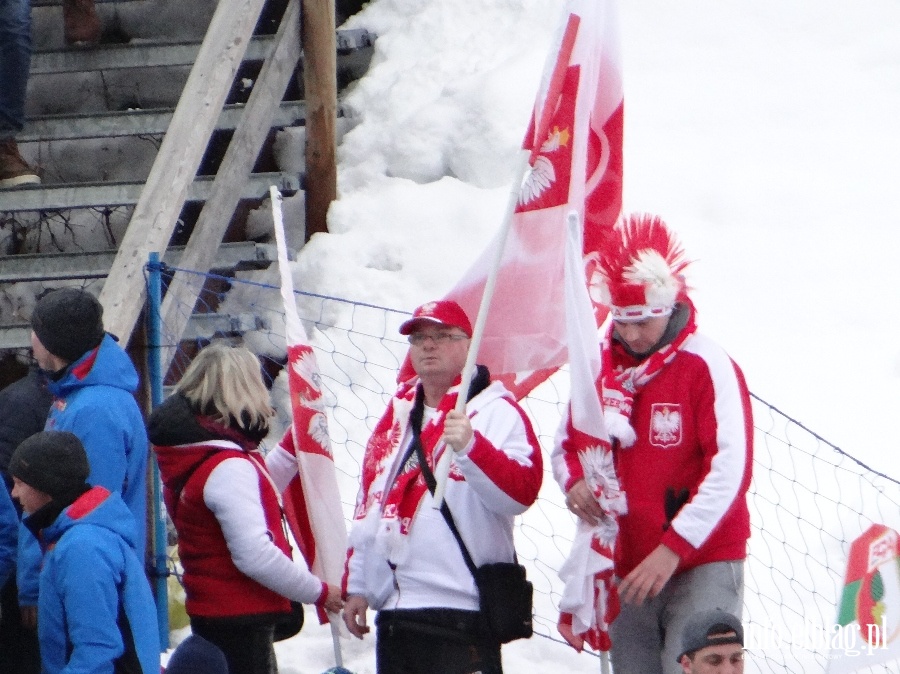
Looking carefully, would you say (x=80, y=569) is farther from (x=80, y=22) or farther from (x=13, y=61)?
(x=80, y=22)

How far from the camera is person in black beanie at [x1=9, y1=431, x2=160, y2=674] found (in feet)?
14.2

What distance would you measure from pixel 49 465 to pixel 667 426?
165cm

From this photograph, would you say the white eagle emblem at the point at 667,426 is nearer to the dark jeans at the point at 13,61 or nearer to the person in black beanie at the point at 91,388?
the person in black beanie at the point at 91,388

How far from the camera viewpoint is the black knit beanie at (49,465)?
4441mm

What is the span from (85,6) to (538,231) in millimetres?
3848

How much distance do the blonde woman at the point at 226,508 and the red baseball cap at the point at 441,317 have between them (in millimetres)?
504

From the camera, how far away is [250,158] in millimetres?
7273

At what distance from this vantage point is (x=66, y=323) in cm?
489

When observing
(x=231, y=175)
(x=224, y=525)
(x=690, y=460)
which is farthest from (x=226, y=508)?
(x=231, y=175)

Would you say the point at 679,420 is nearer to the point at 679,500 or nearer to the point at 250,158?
the point at 679,500

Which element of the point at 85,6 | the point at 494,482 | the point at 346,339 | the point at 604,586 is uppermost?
the point at 85,6

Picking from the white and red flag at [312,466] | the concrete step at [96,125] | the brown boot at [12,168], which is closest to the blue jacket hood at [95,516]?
the white and red flag at [312,466]

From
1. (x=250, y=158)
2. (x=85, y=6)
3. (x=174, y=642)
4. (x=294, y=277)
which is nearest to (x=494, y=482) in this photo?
(x=174, y=642)

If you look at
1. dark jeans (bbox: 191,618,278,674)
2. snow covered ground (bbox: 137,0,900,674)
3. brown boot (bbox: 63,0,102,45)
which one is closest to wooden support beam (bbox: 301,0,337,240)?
snow covered ground (bbox: 137,0,900,674)
